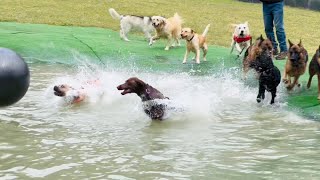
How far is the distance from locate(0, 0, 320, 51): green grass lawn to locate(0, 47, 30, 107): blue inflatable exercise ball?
885 cm

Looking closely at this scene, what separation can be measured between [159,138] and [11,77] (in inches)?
71.1

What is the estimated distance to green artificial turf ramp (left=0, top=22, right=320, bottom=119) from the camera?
9.50 m

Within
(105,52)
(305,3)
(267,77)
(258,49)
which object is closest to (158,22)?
(105,52)

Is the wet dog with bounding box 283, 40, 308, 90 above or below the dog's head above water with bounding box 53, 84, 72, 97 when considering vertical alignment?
above

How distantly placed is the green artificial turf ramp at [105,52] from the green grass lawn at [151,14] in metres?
2.31

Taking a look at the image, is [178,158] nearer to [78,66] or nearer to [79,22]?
[78,66]

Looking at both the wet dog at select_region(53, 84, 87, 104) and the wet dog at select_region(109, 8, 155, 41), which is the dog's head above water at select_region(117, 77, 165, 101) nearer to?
the wet dog at select_region(53, 84, 87, 104)

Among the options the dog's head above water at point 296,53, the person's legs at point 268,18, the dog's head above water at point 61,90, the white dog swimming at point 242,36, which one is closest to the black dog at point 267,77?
the dog's head above water at point 296,53

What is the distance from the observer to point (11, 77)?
3.77 meters

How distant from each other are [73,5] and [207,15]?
4.98 m

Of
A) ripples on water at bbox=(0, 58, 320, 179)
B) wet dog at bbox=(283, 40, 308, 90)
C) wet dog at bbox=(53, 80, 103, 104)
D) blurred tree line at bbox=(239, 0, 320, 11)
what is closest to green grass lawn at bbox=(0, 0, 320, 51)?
blurred tree line at bbox=(239, 0, 320, 11)

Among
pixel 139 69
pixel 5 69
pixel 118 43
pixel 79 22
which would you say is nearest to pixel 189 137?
pixel 5 69

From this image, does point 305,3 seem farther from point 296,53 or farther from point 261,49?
point 261,49

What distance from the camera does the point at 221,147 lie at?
4.85 meters
